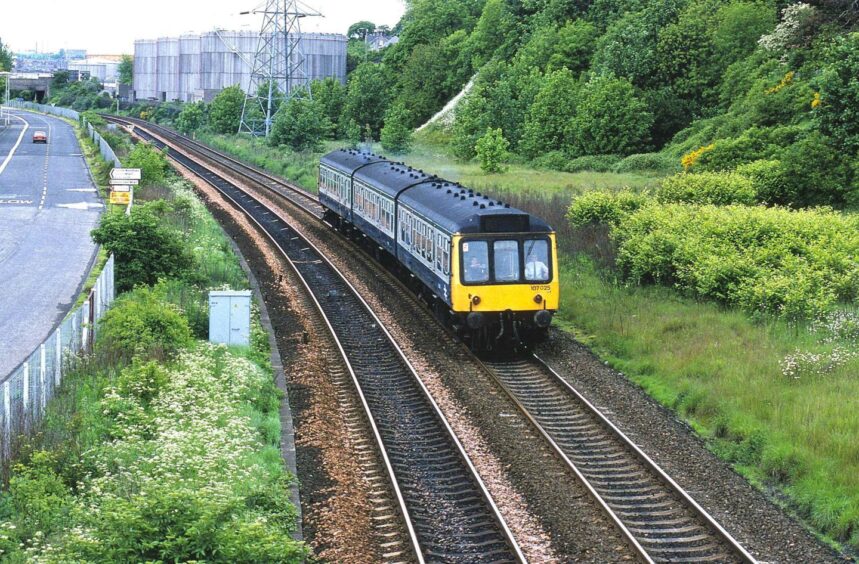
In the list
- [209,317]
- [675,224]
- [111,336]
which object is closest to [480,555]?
[111,336]

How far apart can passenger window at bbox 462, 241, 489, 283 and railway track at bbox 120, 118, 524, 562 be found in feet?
6.58

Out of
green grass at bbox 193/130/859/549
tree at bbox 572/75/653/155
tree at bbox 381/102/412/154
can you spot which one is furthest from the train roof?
tree at bbox 381/102/412/154

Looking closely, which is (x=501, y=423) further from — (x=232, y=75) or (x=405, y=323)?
(x=232, y=75)

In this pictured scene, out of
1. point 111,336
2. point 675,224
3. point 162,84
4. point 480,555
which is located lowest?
point 480,555

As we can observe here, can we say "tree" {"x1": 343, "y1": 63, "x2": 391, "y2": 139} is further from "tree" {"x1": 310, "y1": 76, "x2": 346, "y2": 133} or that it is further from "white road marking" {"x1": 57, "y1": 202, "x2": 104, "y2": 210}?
"white road marking" {"x1": 57, "y1": 202, "x2": 104, "y2": 210}

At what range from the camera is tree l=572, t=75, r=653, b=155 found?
5634 cm

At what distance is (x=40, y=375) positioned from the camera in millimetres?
14742

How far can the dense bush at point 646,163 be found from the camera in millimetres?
48469

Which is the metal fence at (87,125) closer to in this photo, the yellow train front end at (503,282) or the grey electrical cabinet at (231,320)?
the grey electrical cabinet at (231,320)

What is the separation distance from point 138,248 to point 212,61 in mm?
116314

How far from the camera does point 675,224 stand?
2470 cm

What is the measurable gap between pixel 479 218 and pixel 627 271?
256 inches

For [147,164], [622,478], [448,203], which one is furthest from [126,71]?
[622,478]

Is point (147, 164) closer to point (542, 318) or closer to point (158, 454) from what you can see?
point (542, 318)
